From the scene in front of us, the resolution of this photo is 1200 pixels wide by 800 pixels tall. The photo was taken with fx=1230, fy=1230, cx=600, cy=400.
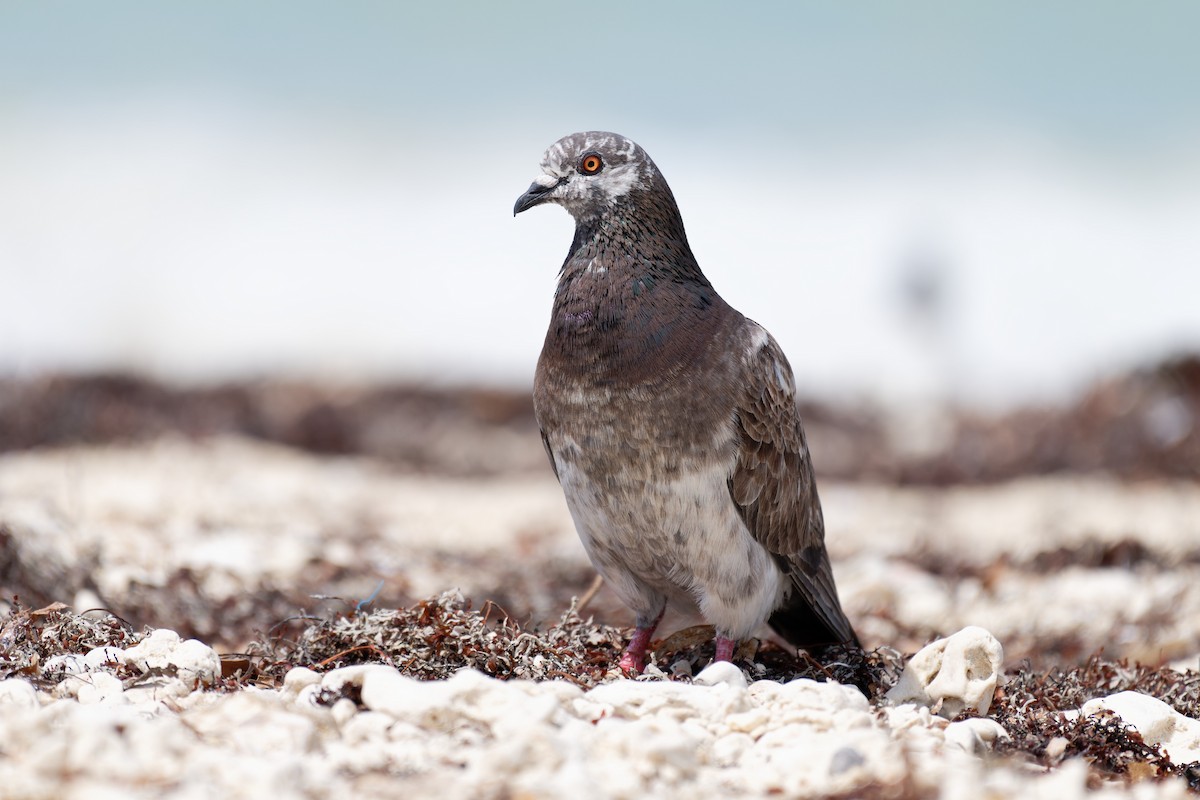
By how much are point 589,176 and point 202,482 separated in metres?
5.75

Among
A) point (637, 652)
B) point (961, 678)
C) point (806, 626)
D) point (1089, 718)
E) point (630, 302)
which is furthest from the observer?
point (806, 626)

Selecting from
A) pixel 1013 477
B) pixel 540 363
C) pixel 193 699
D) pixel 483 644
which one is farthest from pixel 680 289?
pixel 1013 477

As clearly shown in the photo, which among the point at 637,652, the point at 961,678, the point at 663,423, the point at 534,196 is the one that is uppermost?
the point at 534,196

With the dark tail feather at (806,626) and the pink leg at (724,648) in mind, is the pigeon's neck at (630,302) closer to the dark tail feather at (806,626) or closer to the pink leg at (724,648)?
the pink leg at (724,648)

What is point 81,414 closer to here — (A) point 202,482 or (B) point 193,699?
(A) point 202,482

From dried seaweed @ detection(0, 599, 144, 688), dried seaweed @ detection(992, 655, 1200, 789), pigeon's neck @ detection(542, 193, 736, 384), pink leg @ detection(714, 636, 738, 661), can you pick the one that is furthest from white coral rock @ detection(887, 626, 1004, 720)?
dried seaweed @ detection(0, 599, 144, 688)

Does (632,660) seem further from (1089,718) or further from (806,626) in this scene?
(1089,718)

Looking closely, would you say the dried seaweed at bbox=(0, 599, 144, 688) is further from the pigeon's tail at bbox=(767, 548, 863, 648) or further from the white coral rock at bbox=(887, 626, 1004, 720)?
the white coral rock at bbox=(887, 626, 1004, 720)

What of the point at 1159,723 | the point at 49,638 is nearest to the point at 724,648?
the point at 1159,723

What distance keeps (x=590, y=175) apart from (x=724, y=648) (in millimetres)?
1858

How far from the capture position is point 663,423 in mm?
4203

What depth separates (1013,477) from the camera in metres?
12.1

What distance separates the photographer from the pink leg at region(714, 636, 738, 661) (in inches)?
174

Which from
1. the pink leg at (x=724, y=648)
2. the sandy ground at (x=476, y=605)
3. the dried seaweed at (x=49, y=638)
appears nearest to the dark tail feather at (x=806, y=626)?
the pink leg at (x=724, y=648)
